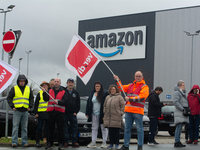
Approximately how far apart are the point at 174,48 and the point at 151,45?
11.4 ft

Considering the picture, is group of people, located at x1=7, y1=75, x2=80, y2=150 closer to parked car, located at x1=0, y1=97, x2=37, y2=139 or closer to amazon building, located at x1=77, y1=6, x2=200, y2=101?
parked car, located at x1=0, y1=97, x2=37, y2=139

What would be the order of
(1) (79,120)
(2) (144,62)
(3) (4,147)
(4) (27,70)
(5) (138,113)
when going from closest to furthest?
(5) (138,113) → (3) (4,147) → (1) (79,120) → (2) (144,62) → (4) (27,70)

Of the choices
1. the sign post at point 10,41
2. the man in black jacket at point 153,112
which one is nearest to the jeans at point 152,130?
the man in black jacket at point 153,112

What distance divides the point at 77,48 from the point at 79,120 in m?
2.43

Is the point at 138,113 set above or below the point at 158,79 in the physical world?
below

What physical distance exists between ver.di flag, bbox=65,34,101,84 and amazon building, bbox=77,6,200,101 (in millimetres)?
37913

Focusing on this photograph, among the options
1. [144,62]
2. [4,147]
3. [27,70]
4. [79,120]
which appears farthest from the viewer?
[27,70]

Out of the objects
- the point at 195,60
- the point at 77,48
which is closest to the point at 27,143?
the point at 77,48

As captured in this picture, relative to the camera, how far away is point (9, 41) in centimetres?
1134

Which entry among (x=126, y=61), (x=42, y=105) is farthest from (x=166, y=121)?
(x=126, y=61)

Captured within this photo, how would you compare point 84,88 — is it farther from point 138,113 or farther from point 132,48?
point 138,113

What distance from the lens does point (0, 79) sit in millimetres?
10234

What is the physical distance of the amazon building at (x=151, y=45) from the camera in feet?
162

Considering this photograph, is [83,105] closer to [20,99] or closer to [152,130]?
[152,130]
